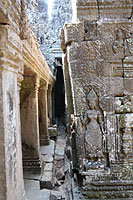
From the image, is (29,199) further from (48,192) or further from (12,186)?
(12,186)

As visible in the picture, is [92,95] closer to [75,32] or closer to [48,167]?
[75,32]

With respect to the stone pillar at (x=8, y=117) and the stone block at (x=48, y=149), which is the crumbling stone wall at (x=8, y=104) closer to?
the stone pillar at (x=8, y=117)

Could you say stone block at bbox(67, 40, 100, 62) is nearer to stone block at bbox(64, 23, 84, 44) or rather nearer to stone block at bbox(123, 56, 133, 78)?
stone block at bbox(64, 23, 84, 44)

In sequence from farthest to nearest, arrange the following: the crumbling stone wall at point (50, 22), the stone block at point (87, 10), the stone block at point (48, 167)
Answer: the crumbling stone wall at point (50, 22)
the stone block at point (48, 167)
the stone block at point (87, 10)

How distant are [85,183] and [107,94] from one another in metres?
1.63

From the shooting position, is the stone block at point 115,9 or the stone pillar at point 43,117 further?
the stone pillar at point 43,117

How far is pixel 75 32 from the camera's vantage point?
3.36 metres

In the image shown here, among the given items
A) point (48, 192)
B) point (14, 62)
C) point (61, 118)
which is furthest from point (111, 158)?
point (61, 118)

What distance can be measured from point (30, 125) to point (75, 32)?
8.35 ft

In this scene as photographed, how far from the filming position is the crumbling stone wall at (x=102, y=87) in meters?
3.36

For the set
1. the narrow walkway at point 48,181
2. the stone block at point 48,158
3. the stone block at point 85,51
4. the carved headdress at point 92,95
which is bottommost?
the narrow walkway at point 48,181

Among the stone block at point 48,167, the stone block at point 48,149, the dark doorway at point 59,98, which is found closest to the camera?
the stone block at point 48,167

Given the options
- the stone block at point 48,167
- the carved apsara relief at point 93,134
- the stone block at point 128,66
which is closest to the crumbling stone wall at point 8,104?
the carved apsara relief at point 93,134

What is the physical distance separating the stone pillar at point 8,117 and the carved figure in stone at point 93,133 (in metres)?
1.62
